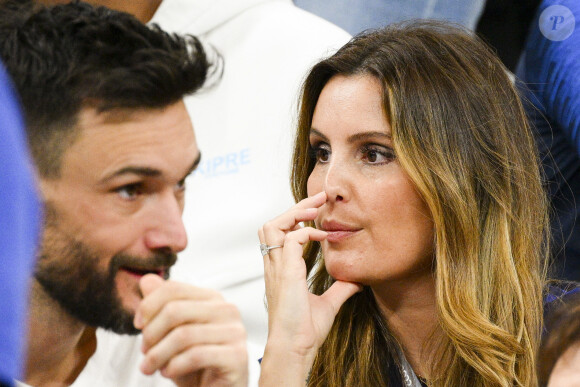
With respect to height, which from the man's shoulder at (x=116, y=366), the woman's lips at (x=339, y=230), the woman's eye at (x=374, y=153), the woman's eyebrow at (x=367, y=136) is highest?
the man's shoulder at (x=116, y=366)

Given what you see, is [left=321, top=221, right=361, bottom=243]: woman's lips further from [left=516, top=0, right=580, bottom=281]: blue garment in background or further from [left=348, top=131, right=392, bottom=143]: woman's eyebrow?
[left=516, top=0, right=580, bottom=281]: blue garment in background

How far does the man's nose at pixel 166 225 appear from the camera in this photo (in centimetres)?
62

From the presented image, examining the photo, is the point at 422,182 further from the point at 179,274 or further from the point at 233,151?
the point at 179,274

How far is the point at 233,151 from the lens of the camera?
78 centimetres

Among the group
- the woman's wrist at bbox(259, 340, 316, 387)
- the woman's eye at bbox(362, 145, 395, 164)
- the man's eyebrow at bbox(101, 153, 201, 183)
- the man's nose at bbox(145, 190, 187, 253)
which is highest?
the man's eyebrow at bbox(101, 153, 201, 183)

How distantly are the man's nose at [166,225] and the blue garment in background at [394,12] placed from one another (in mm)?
664

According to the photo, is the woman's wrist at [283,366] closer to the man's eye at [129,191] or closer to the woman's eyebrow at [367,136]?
the woman's eyebrow at [367,136]

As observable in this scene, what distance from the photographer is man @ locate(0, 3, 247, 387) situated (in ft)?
1.92

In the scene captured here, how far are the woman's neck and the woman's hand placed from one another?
0.51 ft

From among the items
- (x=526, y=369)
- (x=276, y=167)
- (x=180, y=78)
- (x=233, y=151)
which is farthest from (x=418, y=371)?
(x=180, y=78)

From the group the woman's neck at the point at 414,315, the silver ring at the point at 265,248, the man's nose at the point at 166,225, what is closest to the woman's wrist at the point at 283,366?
the silver ring at the point at 265,248

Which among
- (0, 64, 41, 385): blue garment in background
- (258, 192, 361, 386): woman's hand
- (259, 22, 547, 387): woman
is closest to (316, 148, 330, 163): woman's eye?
(259, 22, 547, 387): woman

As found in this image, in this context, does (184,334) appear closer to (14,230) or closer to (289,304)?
(14,230)

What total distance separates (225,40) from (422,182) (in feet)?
1.19
